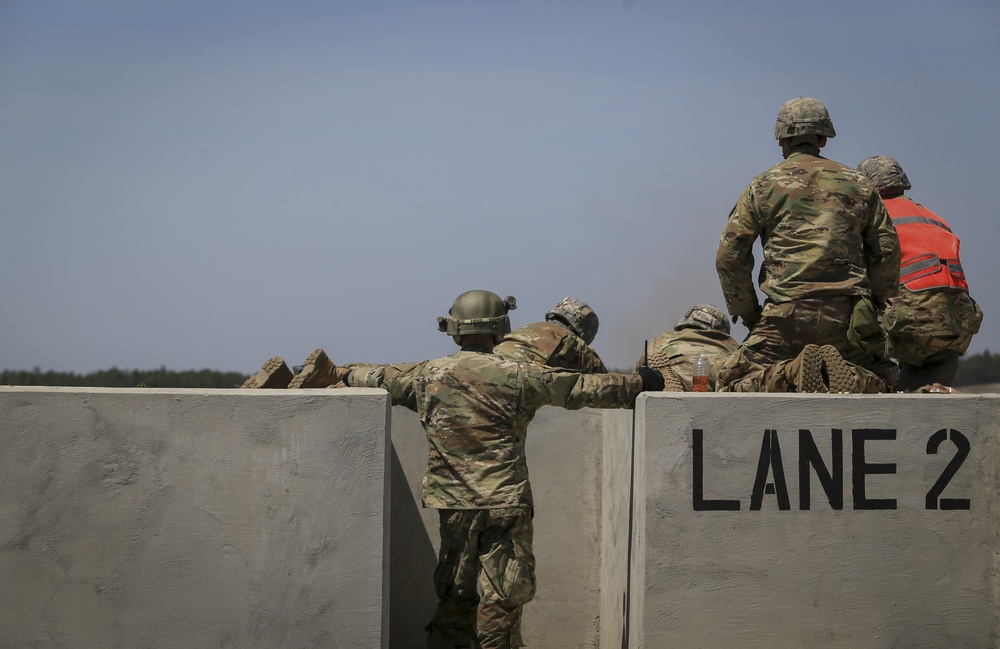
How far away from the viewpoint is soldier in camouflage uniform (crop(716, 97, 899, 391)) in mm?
6914

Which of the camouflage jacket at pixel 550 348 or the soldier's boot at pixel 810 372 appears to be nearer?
the soldier's boot at pixel 810 372

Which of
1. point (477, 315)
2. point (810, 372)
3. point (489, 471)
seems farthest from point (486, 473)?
point (810, 372)

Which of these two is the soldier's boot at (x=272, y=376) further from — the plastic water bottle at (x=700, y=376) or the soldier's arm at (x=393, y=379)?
the plastic water bottle at (x=700, y=376)

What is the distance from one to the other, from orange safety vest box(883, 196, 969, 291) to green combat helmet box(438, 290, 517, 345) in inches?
131

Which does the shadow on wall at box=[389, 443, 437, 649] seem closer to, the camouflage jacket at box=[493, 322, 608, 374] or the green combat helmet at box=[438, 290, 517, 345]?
the camouflage jacket at box=[493, 322, 608, 374]

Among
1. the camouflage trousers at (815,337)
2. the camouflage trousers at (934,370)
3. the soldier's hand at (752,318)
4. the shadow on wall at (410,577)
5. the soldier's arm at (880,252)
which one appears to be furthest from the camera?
the camouflage trousers at (934,370)

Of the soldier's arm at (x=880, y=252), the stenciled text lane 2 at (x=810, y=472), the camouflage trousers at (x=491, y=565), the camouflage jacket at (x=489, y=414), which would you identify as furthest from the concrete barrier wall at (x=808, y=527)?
the soldier's arm at (x=880, y=252)

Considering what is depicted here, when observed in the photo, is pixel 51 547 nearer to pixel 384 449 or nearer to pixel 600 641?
pixel 384 449

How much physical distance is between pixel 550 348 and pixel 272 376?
181 cm

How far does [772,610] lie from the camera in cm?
588

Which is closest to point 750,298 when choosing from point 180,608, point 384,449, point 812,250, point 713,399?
point 812,250

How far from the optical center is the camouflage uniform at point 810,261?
6.91 meters

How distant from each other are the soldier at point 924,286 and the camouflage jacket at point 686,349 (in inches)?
51.2

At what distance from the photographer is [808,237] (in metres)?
6.94
